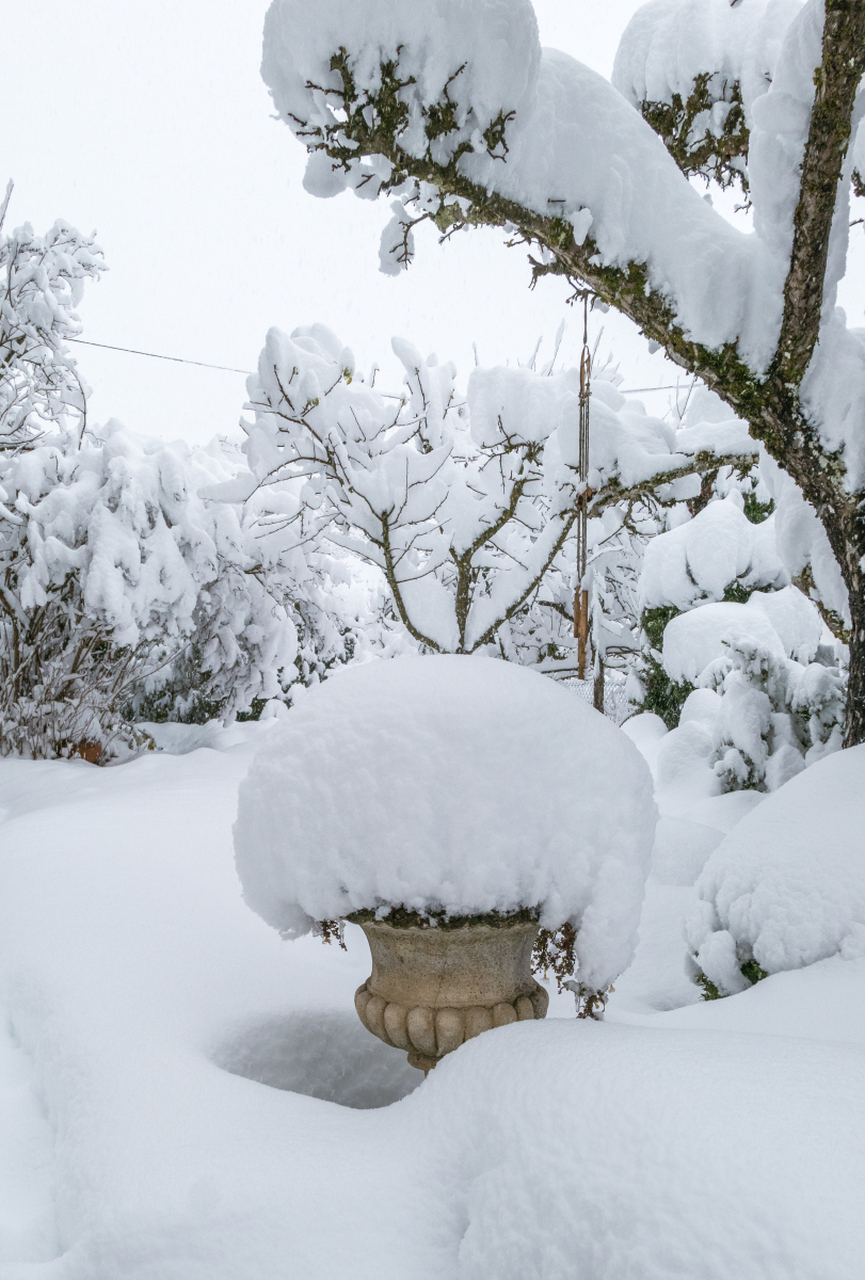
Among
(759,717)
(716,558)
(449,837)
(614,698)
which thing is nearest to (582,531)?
(449,837)

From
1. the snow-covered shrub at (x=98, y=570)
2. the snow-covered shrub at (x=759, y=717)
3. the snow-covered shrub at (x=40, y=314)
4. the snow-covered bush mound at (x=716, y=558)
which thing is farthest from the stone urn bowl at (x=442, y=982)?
the snow-covered bush mound at (x=716, y=558)

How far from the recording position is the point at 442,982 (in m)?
1.88

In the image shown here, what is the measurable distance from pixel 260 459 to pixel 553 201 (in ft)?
9.35

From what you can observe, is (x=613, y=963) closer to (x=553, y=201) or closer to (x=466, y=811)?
(x=466, y=811)

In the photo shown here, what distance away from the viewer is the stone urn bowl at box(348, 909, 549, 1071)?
1826 millimetres

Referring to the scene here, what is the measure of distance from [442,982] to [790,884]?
49.4 inches

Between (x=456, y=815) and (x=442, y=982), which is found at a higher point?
(x=456, y=815)

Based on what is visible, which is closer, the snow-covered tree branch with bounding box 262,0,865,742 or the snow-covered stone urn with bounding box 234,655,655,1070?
the snow-covered stone urn with bounding box 234,655,655,1070

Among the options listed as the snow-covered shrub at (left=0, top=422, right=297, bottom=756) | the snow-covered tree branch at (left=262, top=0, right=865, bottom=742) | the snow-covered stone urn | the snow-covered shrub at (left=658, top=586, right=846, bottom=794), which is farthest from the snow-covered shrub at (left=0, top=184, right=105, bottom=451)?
the snow-covered stone urn

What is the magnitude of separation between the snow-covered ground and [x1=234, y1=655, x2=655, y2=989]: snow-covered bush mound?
0.29m

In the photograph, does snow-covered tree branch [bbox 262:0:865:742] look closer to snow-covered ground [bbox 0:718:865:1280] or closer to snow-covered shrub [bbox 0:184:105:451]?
snow-covered ground [bbox 0:718:865:1280]

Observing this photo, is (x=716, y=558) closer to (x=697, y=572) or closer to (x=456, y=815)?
(x=697, y=572)

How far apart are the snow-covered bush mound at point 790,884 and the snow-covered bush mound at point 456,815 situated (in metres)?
0.89

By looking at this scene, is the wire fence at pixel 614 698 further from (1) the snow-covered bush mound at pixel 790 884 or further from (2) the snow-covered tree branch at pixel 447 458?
(1) the snow-covered bush mound at pixel 790 884
